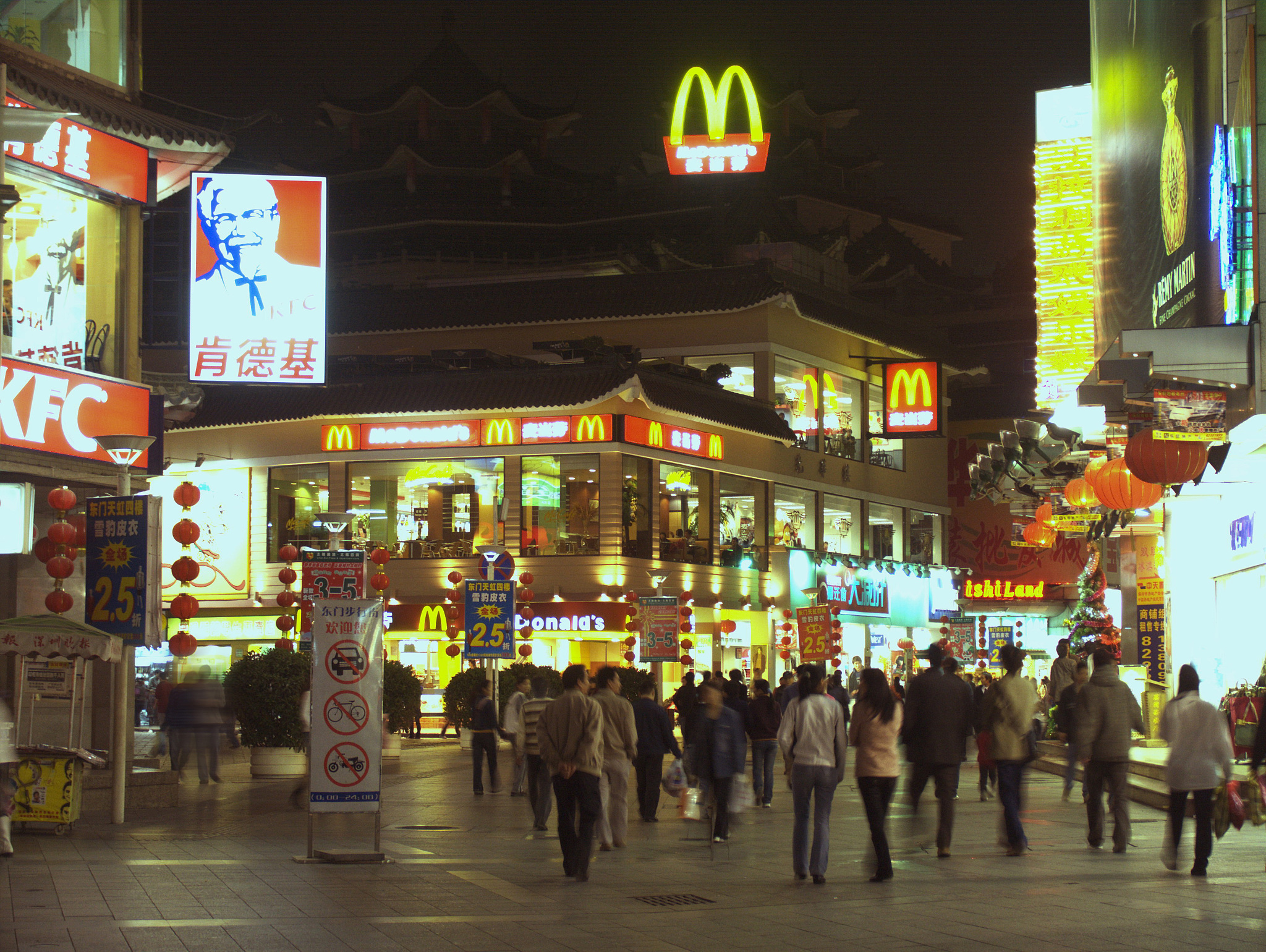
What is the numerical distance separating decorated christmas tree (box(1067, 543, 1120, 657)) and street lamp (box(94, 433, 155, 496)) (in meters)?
16.4

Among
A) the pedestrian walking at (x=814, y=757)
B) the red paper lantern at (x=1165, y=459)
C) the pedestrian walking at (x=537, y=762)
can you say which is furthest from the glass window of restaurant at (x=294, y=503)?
the pedestrian walking at (x=814, y=757)

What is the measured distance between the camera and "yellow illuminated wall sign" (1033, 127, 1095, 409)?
22.8 m

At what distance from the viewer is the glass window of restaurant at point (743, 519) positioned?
40375 mm

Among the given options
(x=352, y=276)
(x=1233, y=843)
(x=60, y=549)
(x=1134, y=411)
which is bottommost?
(x=1233, y=843)

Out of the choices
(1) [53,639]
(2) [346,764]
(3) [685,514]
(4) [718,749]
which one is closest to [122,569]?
(1) [53,639]

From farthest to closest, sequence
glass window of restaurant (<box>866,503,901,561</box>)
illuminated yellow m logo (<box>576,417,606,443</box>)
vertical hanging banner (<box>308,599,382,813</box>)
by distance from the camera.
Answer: glass window of restaurant (<box>866,503,901,561</box>), illuminated yellow m logo (<box>576,417,606,443</box>), vertical hanging banner (<box>308,599,382,813</box>)

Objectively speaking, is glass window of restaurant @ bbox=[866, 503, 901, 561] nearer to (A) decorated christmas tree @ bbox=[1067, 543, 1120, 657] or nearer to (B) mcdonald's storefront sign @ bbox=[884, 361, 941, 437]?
(B) mcdonald's storefront sign @ bbox=[884, 361, 941, 437]

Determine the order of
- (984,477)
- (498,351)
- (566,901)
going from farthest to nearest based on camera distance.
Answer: (498,351), (984,477), (566,901)

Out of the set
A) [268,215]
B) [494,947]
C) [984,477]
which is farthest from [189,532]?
[984,477]

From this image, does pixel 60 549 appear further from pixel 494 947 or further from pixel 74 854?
pixel 494 947

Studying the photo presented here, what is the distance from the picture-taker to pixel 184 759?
21969 millimetres

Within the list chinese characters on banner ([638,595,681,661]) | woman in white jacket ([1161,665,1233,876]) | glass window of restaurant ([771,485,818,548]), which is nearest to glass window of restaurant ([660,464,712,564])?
glass window of restaurant ([771,485,818,548])

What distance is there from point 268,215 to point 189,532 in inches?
213

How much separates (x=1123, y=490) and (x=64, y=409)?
39.3 ft
